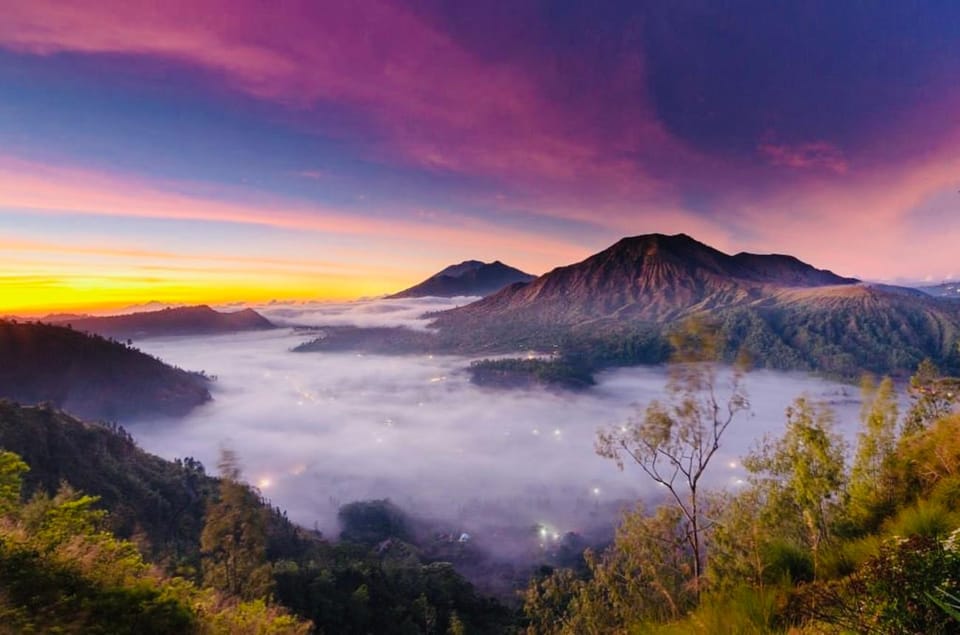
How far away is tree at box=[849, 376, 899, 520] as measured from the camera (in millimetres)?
16641

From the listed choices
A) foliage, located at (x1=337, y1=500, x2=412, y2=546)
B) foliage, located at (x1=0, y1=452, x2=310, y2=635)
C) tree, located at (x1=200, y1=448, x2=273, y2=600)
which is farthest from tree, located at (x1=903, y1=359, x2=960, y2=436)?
foliage, located at (x1=337, y1=500, x2=412, y2=546)

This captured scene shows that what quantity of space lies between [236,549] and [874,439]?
54307 millimetres

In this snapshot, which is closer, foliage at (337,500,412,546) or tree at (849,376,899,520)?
tree at (849,376,899,520)

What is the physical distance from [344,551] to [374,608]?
32441mm

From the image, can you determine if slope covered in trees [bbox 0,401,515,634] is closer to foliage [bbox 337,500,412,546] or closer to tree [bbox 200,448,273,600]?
tree [bbox 200,448,273,600]

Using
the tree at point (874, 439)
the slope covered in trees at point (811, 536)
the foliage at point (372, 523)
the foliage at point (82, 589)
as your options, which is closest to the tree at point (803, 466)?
the slope covered in trees at point (811, 536)

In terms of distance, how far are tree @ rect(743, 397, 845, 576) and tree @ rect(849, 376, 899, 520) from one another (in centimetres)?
76

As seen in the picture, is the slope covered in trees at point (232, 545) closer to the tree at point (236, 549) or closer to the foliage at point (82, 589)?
the tree at point (236, 549)

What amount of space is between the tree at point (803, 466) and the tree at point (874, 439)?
30.0 inches

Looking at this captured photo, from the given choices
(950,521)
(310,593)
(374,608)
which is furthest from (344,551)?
(950,521)

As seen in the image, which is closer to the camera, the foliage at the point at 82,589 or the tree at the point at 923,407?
the foliage at the point at 82,589

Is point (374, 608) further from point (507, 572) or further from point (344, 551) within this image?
point (507, 572)

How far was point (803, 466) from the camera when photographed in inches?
682

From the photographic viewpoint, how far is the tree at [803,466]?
671 inches
